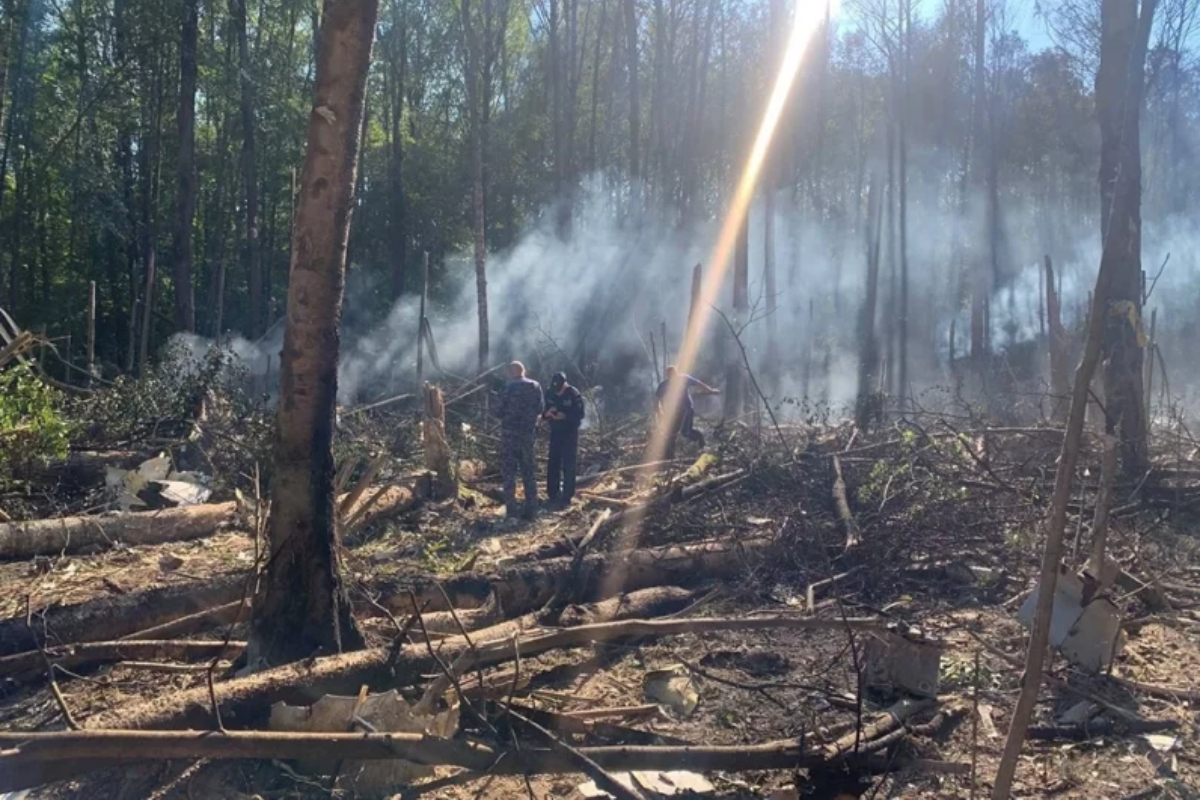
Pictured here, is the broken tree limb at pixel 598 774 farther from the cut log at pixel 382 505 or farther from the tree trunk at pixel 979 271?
the tree trunk at pixel 979 271

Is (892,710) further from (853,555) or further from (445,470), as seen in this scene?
(445,470)

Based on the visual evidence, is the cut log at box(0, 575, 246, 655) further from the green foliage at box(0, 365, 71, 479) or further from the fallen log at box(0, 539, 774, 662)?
the green foliage at box(0, 365, 71, 479)

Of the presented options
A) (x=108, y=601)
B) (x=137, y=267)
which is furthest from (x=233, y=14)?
(x=108, y=601)

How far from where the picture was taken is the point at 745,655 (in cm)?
559

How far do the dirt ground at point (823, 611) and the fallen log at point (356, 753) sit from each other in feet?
0.37

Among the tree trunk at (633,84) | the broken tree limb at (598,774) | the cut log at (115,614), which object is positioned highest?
the tree trunk at (633,84)

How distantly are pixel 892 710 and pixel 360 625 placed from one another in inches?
105

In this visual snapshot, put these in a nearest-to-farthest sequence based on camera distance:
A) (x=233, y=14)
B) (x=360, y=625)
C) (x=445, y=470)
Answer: (x=360, y=625) < (x=445, y=470) < (x=233, y=14)

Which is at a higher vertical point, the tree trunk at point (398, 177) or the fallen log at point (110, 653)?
the tree trunk at point (398, 177)

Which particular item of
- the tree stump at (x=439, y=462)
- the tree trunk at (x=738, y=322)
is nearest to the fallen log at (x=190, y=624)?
the tree stump at (x=439, y=462)

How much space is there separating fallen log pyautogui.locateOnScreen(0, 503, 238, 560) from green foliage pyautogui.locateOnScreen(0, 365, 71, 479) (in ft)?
3.49

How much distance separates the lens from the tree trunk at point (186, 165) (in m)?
20.3

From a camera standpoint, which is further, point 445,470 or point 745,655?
point 445,470

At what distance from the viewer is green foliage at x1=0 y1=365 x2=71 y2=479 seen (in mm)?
8688
